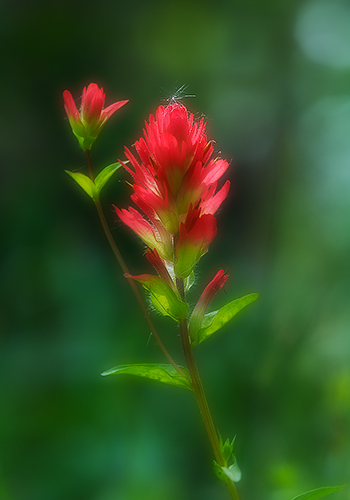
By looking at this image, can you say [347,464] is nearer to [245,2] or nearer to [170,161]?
[170,161]

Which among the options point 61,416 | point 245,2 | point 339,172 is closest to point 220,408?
point 61,416

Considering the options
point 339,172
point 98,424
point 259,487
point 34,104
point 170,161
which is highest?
point 34,104

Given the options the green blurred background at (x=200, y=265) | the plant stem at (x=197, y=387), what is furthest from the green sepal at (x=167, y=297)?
the green blurred background at (x=200, y=265)

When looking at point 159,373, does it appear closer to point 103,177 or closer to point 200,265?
point 103,177

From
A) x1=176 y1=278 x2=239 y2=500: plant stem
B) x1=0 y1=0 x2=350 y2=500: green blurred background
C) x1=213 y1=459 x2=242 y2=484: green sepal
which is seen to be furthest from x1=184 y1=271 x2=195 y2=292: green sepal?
x1=0 y1=0 x2=350 y2=500: green blurred background

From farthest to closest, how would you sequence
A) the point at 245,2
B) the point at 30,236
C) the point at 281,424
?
the point at 245,2, the point at 30,236, the point at 281,424

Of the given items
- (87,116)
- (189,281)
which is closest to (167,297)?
(189,281)

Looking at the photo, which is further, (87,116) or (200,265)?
(200,265)

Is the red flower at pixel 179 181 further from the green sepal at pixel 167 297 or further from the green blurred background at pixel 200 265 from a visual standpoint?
the green blurred background at pixel 200 265
